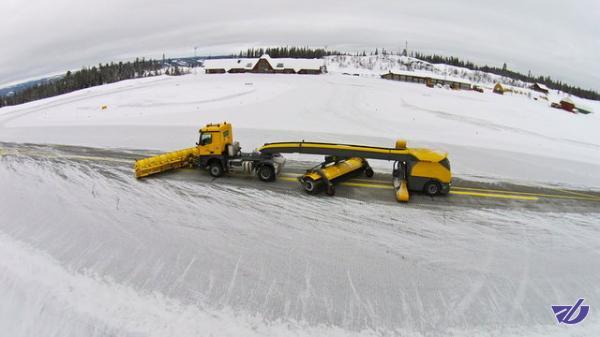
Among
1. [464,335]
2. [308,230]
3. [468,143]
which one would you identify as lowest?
[464,335]

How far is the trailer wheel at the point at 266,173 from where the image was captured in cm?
1049

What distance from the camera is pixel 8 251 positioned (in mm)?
6957

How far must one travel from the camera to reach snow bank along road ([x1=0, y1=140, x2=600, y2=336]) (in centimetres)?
521

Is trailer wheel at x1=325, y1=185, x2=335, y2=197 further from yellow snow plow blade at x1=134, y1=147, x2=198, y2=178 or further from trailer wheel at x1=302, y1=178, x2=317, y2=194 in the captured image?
yellow snow plow blade at x1=134, y1=147, x2=198, y2=178

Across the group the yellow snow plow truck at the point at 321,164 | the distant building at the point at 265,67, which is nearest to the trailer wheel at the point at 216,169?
the yellow snow plow truck at the point at 321,164

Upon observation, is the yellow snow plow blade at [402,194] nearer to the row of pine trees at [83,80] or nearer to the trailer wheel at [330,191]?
the trailer wheel at [330,191]

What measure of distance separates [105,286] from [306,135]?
42.9ft

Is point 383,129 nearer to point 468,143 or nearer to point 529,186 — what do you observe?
point 468,143

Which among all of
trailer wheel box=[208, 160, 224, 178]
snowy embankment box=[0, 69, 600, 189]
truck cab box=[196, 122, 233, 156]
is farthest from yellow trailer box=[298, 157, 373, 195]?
snowy embankment box=[0, 69, 600, 189]

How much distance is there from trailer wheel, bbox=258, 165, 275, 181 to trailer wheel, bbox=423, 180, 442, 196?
15.9 ft

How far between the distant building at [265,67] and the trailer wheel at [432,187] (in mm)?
66845

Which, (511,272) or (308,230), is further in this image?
(308,230)

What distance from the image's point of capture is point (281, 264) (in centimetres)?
640

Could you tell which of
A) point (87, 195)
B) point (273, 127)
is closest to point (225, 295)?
point (87, 195)
